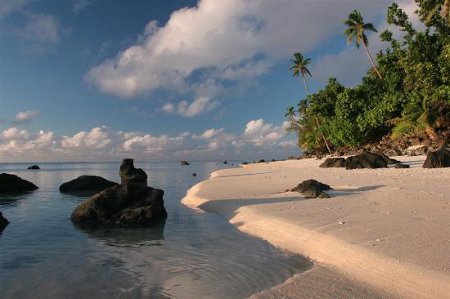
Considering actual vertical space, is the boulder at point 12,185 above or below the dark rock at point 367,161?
below

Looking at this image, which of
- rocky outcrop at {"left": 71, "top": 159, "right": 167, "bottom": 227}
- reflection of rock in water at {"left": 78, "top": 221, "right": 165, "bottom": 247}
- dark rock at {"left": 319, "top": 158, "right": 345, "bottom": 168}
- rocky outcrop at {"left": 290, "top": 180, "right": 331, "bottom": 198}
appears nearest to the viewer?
reflection of rock in water at {"left": 78, "top": 221, "right": 165, "bottom": 247}

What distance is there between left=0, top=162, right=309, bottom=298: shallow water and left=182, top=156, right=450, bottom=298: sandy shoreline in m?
0.77

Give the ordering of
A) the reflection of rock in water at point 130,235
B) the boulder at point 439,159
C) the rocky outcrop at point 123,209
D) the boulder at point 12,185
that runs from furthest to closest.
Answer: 1. the boulder at point 12,185
2. the boulder at point 439,159
3. the rocky outcrop at point 123,209
4. the reflection of rock in water at point 130,235

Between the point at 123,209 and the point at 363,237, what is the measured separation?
11598 mm

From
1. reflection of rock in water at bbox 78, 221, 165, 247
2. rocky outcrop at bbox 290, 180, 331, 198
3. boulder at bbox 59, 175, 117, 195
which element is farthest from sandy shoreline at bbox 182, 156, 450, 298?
boulder at bbox 59, 175, 117, 195

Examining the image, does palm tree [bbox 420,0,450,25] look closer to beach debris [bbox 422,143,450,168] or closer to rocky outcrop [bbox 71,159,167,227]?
beach debris [bbox 422,143,450,168]

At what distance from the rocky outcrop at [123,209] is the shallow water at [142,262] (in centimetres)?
124

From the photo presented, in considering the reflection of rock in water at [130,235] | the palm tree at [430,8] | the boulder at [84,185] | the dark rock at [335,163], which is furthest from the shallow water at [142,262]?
the palm tree at [430,8]

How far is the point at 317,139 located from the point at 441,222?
72.2m

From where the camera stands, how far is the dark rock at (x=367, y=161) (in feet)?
104

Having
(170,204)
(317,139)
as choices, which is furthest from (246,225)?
(317,139)

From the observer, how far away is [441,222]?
10.7m

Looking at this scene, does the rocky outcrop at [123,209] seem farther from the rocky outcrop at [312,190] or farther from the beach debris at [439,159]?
the beach debris at [439,159]

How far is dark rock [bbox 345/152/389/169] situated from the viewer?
31.7 metres
